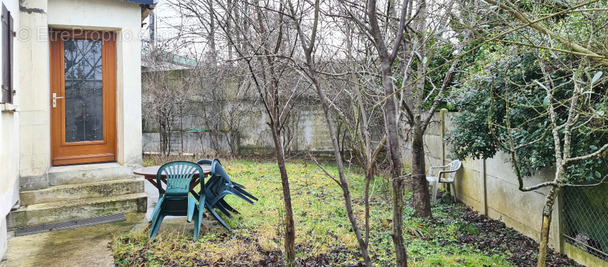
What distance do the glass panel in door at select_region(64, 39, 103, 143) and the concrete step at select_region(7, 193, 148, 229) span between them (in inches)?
41.9

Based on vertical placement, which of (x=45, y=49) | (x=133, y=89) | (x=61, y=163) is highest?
(x=45, y=49)

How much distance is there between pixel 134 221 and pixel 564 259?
16.1ft

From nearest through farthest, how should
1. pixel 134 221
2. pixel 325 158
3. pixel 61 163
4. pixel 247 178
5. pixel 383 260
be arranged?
pixel 383 260
pixel 134 221
pixel 61 163
pixel 247 178
pixel 325 158

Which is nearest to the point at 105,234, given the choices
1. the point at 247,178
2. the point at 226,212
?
the point at 226,212

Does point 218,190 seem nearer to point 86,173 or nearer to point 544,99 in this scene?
point 86,173

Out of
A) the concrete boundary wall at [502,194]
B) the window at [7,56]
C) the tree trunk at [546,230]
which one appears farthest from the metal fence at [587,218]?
the window at [7,56]

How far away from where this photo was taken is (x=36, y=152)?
498cm

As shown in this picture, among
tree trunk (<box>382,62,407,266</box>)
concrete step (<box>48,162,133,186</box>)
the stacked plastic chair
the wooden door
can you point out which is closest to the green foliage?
tree trunk (<box>382,62,407,266</box>)

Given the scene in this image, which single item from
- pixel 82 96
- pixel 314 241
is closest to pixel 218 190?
pixel 314 241

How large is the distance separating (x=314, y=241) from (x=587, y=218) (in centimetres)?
265

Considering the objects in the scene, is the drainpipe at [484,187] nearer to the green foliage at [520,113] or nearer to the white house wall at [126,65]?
the green foliage at [520,113]

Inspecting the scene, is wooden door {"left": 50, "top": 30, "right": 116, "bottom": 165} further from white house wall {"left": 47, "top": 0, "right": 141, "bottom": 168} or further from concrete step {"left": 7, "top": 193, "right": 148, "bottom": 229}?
concrete step {"left": 7, "top": 193, "right": 148, "bottom": 229}

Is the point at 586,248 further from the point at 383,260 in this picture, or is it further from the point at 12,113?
the point at 12,113

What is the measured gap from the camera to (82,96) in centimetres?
554
